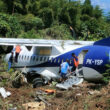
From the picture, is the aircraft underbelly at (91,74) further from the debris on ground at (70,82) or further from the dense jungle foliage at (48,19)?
the dense jungle foliage at (48,19)

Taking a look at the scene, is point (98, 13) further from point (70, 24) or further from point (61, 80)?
point (61, 80)

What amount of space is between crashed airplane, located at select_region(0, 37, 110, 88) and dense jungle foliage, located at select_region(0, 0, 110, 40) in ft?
40.1

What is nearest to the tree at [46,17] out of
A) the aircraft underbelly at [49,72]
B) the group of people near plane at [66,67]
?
the aircraft underbelly at [49,72]

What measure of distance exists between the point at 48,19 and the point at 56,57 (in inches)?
783

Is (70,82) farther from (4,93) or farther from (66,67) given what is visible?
(4,93)

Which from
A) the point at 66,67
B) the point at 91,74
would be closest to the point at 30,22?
the point at 66,67

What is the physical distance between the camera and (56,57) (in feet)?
42.3

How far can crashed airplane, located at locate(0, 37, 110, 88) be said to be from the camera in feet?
35.7

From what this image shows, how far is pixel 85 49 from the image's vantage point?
1184 centimetres

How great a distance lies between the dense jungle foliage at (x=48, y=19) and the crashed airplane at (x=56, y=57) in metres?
12.2

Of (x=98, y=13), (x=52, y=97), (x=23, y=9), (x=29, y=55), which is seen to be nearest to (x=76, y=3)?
(x=98, y=13)

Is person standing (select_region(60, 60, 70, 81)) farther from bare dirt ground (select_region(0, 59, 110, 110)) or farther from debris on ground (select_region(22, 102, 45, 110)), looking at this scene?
debris on ground (select_region(22, 102, 45, 110))

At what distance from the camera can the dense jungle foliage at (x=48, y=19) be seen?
91.7 ft

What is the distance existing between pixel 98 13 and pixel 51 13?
974 centimetres
